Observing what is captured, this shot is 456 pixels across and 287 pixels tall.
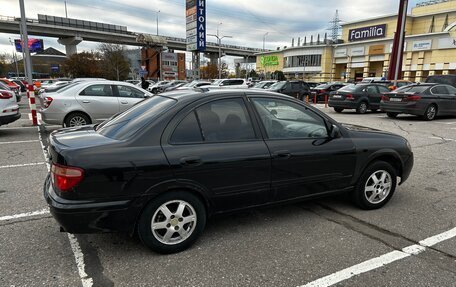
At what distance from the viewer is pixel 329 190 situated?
3926mm

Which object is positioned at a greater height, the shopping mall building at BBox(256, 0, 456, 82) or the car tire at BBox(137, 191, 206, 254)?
the shopping mall building at BBox(256, 0, 456, 82)

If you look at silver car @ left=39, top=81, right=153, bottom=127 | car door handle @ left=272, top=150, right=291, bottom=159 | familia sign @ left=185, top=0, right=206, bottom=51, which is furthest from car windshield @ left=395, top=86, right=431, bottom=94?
familia sign @ left=185, top=0, right=206, bottom=51

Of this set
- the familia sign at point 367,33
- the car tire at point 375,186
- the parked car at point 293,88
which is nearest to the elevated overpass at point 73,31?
the familia sign at point 367,33

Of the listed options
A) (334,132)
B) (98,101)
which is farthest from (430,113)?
(98,101)

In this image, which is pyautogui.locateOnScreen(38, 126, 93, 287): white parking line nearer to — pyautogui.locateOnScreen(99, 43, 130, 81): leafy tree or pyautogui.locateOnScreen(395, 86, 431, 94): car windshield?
pyautogui.locateOnScreen(395, 86, 431, 94): car windshield

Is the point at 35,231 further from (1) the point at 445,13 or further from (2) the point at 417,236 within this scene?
(1) the point at 445,13

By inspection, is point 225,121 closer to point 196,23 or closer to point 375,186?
point 375,186

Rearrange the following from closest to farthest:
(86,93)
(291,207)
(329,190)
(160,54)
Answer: (329,190), (291,207), (86,93), (160,54)

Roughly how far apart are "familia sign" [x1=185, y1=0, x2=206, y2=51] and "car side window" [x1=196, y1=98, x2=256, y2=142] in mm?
41020

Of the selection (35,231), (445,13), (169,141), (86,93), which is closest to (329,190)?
(169,141)

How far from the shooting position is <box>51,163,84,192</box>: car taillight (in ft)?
8.92

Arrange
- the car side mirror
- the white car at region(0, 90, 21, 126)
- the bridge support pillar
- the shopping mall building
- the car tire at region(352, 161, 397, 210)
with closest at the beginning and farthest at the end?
the car side mirror
the car tire at region(352, 161, 397, 210)
the white car at region(0, 90, 21, 126)
the shopping mall building
the bridge support pillar

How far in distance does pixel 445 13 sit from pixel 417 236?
75814 mm

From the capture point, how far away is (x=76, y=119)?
9312 mm
